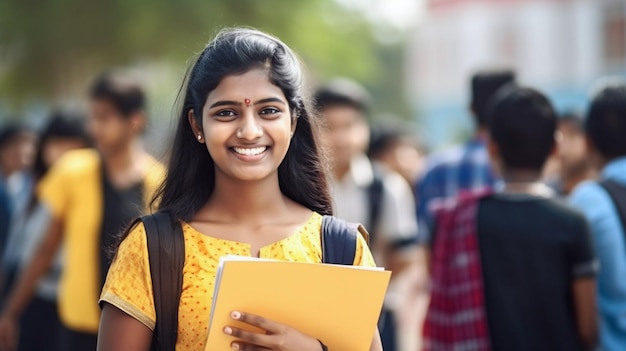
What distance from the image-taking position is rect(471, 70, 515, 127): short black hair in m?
5.77

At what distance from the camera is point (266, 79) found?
2977mm

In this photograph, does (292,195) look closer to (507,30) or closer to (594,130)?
(594,130)

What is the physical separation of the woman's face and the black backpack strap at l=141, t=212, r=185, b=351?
236mm

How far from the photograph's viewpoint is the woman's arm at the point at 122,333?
285 cm

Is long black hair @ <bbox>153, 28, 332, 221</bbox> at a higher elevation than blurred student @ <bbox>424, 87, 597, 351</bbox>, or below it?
higher

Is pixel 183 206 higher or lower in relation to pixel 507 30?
lower

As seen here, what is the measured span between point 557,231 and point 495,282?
29 centimetres

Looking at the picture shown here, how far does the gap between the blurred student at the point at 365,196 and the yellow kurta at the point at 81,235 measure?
104 cm

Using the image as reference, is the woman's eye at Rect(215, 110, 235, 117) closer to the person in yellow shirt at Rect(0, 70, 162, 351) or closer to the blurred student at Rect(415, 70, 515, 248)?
the person in yellow shirt at Rect(0, 70, 162, 351)

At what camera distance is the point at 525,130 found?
4.50 meters

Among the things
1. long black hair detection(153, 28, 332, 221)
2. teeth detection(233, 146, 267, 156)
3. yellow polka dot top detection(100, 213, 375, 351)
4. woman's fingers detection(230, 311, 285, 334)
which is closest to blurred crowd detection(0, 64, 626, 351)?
long black hair detection(153, 28, 332, 221)

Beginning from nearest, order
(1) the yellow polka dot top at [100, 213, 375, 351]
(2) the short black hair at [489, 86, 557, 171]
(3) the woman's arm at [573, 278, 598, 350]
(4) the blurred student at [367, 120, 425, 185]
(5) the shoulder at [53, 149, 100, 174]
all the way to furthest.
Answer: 1. (1) the yellow polka dot top at [100, 213, 375, 351]
2. (3) the woman's arm at [573, 278, 598, 350]
3. (2) the short black hair at [489, 86, 557, 171]
4. (5) the shoulder at [53, 149, 100, 174]
5. (4) the blurred student at [367, 120, 425, 185]

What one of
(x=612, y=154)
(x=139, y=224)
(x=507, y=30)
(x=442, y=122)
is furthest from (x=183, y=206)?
(x=442, y=122)

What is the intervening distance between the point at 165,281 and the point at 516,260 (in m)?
1.85
